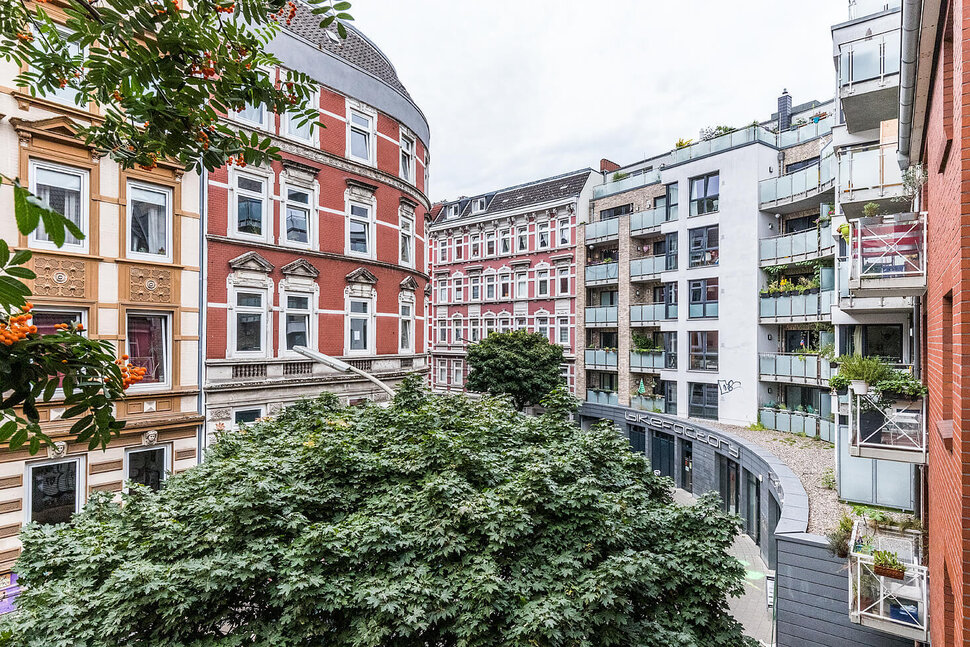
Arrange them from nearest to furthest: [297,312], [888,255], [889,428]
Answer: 1. [888,255]
2. [889,428]
3. [297,312]

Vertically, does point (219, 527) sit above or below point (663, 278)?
below

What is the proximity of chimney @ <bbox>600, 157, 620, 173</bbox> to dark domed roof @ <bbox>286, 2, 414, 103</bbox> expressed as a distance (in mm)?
17592

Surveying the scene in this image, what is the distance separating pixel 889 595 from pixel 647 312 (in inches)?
722

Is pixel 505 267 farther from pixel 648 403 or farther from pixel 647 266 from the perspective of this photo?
pixel 648 403

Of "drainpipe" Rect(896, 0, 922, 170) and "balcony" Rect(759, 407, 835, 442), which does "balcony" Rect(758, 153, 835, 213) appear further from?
"drainpipe" Rect(896, 0, 922, 170)

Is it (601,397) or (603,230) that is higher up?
(603,230)

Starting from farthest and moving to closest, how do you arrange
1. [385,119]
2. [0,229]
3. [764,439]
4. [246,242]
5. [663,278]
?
[663,278] → [764,439] → [385,119] → [246,242] → [0,229]

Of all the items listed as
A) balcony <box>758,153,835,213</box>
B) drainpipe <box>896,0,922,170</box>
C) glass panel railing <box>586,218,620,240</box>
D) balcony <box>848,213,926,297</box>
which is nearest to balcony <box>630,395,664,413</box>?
glass panel railing <box>586,218,620,240</box>

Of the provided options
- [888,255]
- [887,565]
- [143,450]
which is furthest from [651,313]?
[143,450]

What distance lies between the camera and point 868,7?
1351 centimetres

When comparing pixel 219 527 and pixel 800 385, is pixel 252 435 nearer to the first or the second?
pixel 219 527

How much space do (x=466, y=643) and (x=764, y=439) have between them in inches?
703

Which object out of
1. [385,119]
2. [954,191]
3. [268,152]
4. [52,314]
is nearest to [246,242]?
[52,314]

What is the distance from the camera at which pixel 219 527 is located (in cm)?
588
